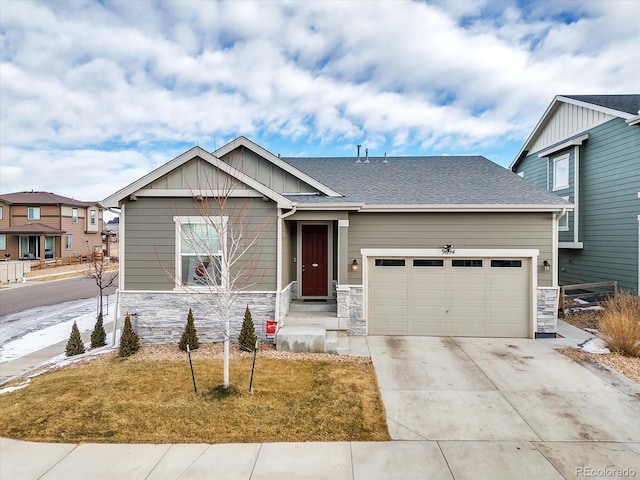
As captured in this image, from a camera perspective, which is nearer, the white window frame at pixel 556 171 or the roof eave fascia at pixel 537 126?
the white window frame at pixel 556 171

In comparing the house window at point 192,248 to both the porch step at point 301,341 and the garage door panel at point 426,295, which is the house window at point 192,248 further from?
the garage door panel at point 426,295

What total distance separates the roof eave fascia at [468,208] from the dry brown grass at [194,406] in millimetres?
4212

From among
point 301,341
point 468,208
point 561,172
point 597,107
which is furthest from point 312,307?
point 597,107

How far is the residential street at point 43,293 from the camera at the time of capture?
565 inches

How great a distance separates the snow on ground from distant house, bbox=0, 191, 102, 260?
19.8m

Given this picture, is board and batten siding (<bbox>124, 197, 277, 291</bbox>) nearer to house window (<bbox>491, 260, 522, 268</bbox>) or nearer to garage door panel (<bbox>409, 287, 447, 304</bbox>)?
garage door panel (<bbox>409, 287, 447, 304</bbox>)

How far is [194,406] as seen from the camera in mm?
4984

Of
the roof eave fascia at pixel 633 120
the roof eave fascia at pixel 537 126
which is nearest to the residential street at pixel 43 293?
the roof eave fascia at pixel 537 126

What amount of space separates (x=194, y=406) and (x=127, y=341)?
139 inches

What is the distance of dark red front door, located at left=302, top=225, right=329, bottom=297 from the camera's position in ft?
33.9

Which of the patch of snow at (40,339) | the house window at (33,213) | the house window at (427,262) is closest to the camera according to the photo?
the patch of snow at (40,339)

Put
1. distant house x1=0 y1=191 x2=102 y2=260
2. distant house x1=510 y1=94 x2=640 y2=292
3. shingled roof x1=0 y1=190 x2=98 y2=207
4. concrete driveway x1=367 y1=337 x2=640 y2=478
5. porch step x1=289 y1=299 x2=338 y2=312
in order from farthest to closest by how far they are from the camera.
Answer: shingled roof x1=0 y1=190 x2=98 y2=207 → distant house x1=0 y1=191 x2=102 y2=260 → distant house x1=510 y1=94 x2=640 y2=292 → porch step x1=289 y1=299 x2=338 y2=312 → concrete driveway x1=367 y1=337 x2=640 y2=478

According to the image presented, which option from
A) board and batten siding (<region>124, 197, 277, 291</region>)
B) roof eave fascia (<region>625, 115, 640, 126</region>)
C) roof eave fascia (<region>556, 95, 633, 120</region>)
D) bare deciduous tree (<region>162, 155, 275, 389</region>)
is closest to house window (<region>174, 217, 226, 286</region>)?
bare deciduous tree (<region>162, 155, 275, 389</region>)

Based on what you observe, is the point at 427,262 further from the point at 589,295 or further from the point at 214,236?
the point at 589,295
